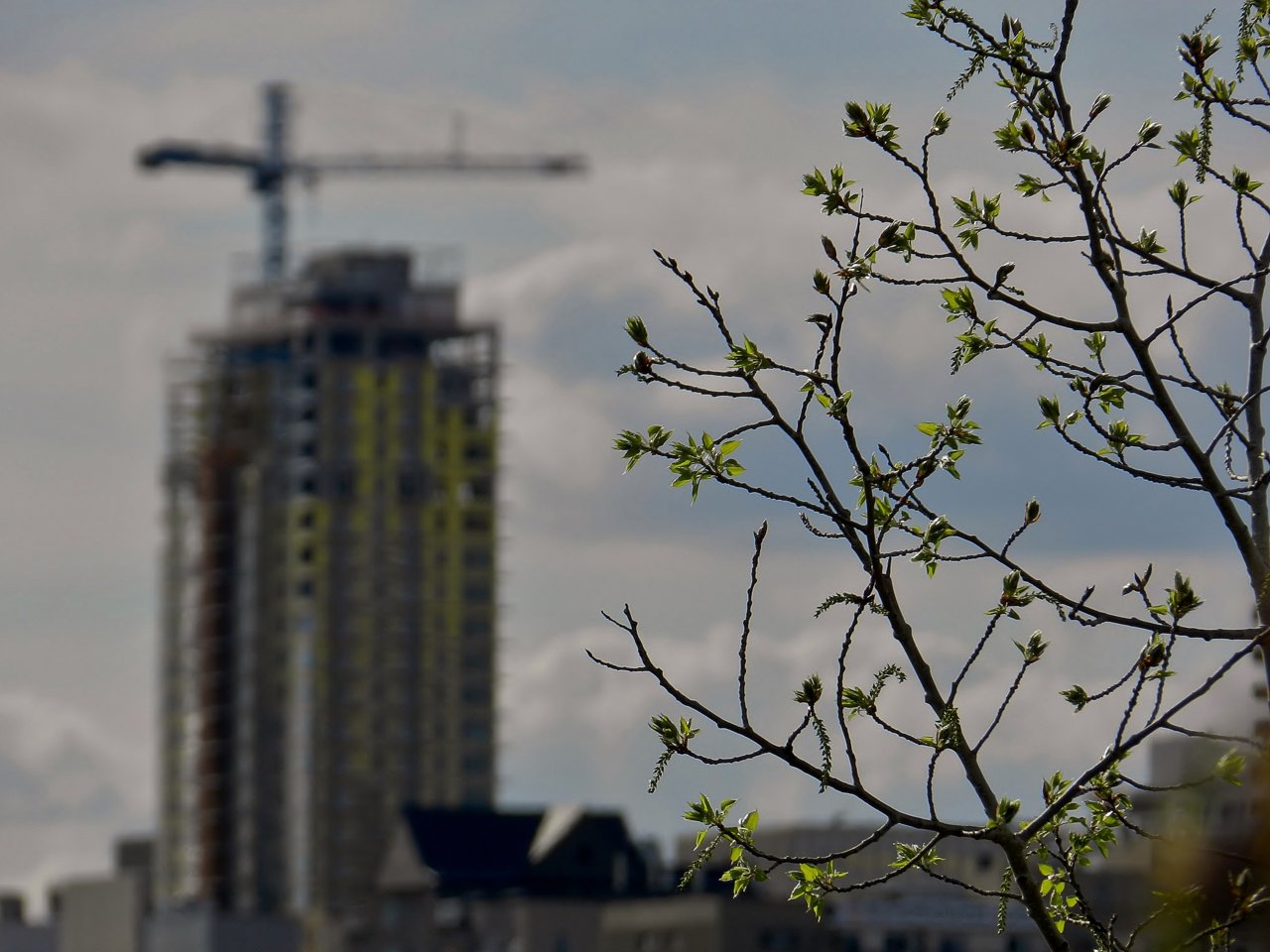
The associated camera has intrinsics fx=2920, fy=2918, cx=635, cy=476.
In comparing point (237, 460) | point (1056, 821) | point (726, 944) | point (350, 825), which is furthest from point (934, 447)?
point (237, 460)

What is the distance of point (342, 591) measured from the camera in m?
191

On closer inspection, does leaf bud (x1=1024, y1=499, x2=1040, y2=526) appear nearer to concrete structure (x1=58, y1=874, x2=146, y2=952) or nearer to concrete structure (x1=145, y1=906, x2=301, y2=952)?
concrete structure (x1=145, y1=906, x2=301, y2=952)

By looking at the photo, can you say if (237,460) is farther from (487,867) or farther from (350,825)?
(487,867)

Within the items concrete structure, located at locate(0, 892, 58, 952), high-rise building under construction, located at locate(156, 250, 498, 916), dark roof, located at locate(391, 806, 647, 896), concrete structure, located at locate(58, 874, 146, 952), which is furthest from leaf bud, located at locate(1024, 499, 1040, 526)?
concrete structure, located at locate(0, 892, 58, 952)

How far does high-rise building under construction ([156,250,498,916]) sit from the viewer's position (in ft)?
614

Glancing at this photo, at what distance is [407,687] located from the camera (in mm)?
190750

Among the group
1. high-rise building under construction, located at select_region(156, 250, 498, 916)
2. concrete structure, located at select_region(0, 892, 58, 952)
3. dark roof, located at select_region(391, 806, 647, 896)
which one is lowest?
concrete structure, located at select_region(0, 892, 58, 952)

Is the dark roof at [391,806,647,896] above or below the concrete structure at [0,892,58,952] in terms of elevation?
above

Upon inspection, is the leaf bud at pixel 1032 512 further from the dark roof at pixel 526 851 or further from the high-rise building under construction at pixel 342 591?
the high-rise building under construction at pixel 342 591

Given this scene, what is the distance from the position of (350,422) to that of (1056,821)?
181 m

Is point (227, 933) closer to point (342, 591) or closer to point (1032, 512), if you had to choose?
point (342, 591)

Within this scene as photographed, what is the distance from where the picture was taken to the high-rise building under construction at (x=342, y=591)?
614 ft

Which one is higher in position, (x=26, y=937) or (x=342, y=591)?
(x=342, y=591)

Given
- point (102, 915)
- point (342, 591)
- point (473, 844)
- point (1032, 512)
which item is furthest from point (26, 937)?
point (1032, 512)
